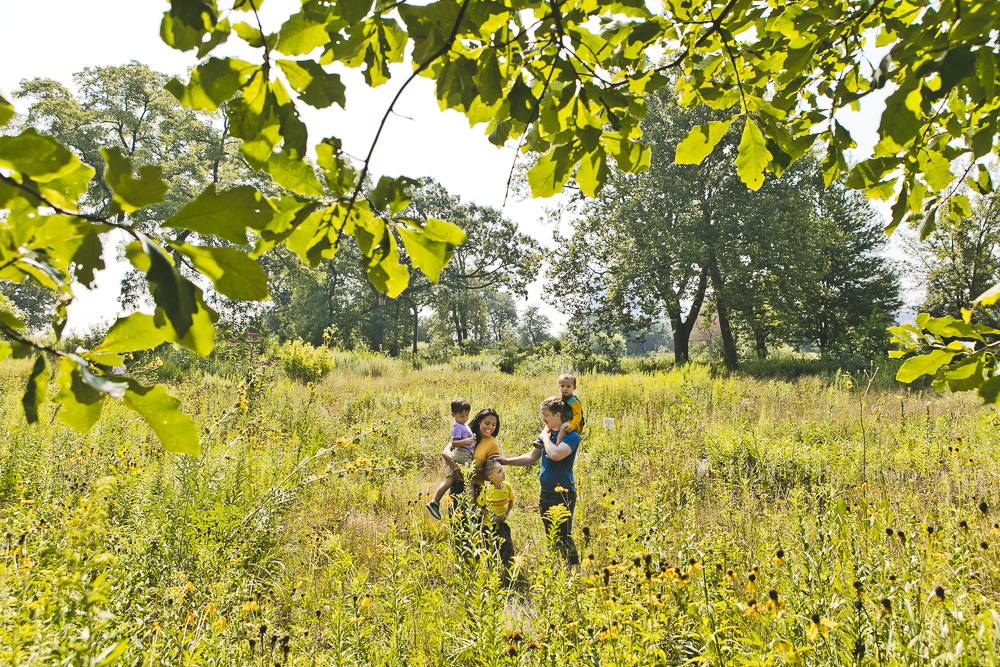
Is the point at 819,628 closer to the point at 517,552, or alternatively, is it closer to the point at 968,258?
the point at 517,552

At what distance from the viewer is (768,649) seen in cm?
170

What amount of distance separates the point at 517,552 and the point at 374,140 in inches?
131

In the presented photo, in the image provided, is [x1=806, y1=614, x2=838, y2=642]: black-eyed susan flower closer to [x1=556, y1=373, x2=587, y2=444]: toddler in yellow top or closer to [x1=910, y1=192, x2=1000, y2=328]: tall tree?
[x1=556, y1=373, x2=587, y2=444]: toddler in yellow top

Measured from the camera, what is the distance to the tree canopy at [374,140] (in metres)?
0.53

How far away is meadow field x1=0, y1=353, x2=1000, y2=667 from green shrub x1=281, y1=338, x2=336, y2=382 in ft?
11.4

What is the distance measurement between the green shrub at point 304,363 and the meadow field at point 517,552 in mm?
3462

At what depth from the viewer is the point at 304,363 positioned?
389 inches

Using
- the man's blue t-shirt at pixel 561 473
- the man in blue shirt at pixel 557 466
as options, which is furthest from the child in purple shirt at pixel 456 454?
the man's blue t-shirt at pixel 561 473

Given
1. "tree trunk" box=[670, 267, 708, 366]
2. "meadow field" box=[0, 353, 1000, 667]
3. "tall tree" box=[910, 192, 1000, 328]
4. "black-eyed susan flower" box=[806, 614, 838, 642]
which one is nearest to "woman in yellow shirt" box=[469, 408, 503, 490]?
"meadow field" box=[0, 353, 1000, 667]

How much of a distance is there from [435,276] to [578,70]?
0.64 metres

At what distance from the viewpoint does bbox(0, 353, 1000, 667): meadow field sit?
161 centimetres

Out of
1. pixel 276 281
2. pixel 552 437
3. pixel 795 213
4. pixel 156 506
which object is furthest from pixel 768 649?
pixel 276 281

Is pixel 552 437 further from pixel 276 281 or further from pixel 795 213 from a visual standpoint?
pixel 276 281

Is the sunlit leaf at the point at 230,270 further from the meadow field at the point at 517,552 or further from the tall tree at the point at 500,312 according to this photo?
the tall tree at the point at 500,312
